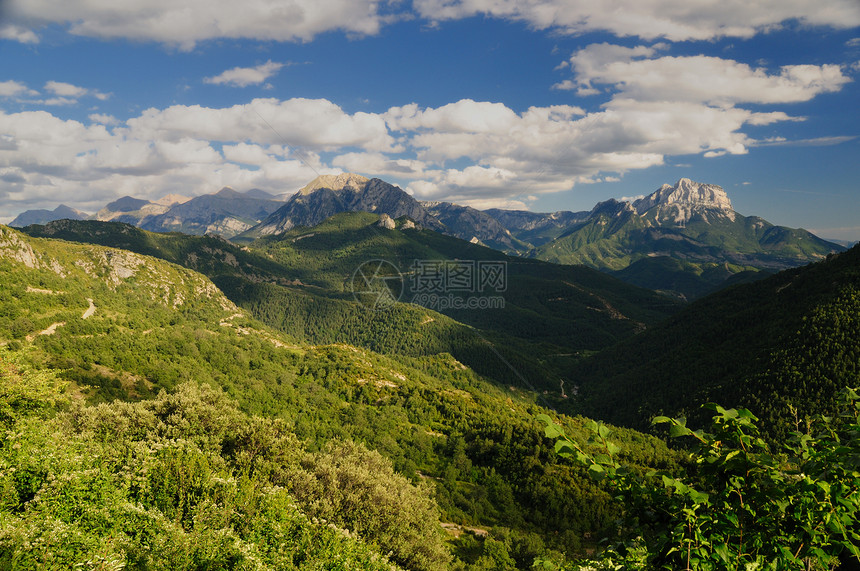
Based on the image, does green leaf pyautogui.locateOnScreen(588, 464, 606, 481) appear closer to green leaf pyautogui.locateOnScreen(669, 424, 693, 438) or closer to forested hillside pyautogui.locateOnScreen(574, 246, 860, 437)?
green leaf pyautogui.locateOnScreen(669, 424, 693, 438)

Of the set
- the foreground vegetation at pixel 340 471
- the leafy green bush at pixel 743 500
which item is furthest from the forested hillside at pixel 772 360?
the leafy green bush at pixel 743 500

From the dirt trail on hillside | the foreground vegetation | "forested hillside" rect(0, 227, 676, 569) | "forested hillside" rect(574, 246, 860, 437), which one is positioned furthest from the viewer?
"forested hillside" rect(574, 246, 860, 437)

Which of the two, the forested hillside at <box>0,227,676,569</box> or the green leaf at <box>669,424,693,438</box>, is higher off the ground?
the green leaf at <box>669,424,693,438</box>

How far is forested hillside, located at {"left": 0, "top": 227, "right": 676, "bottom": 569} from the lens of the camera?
19.6 m

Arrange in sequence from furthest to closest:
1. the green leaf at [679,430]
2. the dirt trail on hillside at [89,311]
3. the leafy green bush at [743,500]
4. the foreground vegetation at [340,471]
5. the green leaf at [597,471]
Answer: the dirt trail on hillside at [89,311]
the green leaf at [597,471]
the foreground vegetation at [340,471]
the leafy green bush at [743,500]
the green leaf at [679,430]

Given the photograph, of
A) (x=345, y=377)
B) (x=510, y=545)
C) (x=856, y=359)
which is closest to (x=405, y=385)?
(x=345, y=377)

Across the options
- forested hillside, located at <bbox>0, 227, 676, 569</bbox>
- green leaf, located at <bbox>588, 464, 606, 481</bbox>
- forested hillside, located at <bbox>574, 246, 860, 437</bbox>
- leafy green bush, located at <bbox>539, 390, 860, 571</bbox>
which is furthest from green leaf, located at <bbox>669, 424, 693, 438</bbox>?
forested hillside, located at <bbox>574, 246, 860, 437</bbox>

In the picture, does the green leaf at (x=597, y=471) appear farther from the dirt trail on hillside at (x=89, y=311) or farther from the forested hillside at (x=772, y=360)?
the dirt trail on hillside at (x=89, y=311)

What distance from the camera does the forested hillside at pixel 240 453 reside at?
1964 centimetres

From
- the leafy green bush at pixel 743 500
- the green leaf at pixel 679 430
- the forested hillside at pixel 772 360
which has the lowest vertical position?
the forested hillside at pixel 772 360

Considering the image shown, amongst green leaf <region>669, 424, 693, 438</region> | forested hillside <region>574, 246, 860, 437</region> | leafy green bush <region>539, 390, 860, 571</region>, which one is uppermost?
green leaf <region>669, 424, 693, 438</region>

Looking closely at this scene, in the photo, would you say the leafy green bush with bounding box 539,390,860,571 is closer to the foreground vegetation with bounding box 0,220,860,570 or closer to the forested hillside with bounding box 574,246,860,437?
the foreground vegetation with bounding box 0,220,860,570

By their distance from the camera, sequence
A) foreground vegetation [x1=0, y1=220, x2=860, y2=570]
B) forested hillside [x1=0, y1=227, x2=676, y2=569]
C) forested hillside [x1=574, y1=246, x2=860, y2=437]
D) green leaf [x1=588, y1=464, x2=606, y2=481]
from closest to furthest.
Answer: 1. foreground vegetation [x1=0, y1=220, x2=860, y2=570]
2. green leaf [x1=588, y1=464, x2=606, y2=481]
3. forested hillside [x1=0, y1=227, x2=676, y2=569]
4. forested hillside [x1=574, y1=246, x2=860, y2=437]

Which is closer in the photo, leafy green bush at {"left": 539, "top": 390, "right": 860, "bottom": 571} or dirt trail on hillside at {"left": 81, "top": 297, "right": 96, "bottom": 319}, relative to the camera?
leafy green bush at {"left": 539, "top": 390, "right": 860, "bottom": 571}
